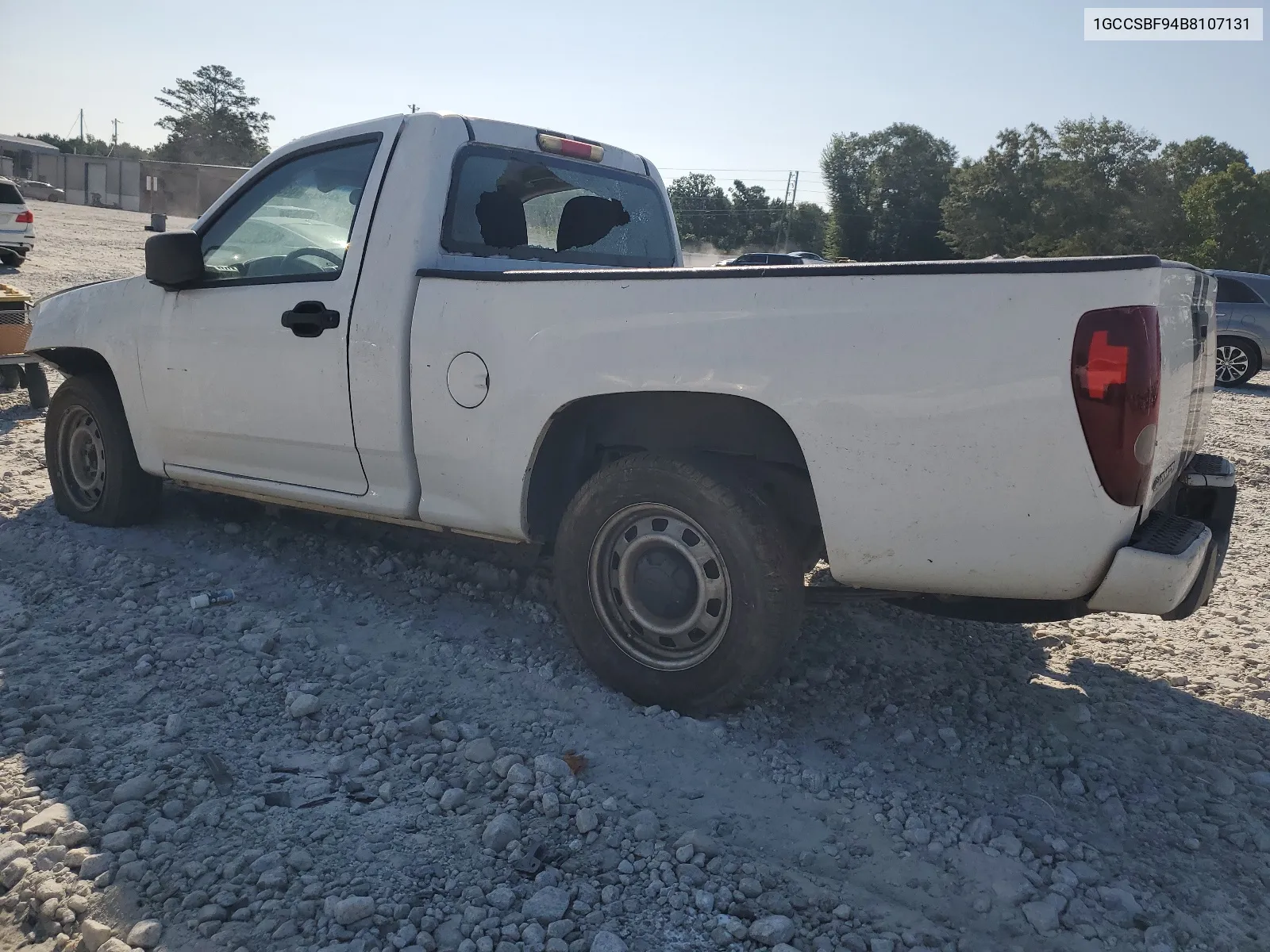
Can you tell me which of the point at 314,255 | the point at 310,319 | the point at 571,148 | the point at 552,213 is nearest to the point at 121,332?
the point at 314,255

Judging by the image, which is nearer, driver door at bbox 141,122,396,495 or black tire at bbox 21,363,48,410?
driver door at bbox 141,122,396,495

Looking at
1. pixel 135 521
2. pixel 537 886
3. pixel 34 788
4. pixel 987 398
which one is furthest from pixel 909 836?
pixel 135 521

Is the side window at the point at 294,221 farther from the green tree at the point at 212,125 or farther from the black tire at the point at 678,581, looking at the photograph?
the green tree at the point at 212,125

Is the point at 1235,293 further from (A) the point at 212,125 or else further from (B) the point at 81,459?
(A) the point at 212,125

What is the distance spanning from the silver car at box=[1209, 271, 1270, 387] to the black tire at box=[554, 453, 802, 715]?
13204 mm

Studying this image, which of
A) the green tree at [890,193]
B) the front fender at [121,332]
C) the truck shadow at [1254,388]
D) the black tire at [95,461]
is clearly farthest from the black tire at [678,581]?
the green tree at [890,193]

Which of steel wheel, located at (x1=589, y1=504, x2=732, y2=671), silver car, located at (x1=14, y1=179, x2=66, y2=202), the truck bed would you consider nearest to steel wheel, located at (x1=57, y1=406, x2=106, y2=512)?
the truck bed

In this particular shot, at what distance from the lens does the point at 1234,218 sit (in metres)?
44.7

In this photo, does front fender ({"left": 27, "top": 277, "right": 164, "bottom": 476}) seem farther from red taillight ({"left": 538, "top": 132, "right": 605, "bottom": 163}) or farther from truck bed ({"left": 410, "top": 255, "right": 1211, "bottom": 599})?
truck bed ({"left": 410, "top": 255, "right": 1211, "bottom": 599})

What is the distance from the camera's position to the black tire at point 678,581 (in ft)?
10.5

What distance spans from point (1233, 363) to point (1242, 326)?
51 centimetres

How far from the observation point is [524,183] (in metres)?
4.38

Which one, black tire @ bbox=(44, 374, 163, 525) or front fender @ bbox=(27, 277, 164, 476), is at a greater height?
front fender @ bbox=(27, 277, 164, 476)

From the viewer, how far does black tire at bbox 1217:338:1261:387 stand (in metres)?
13.9
